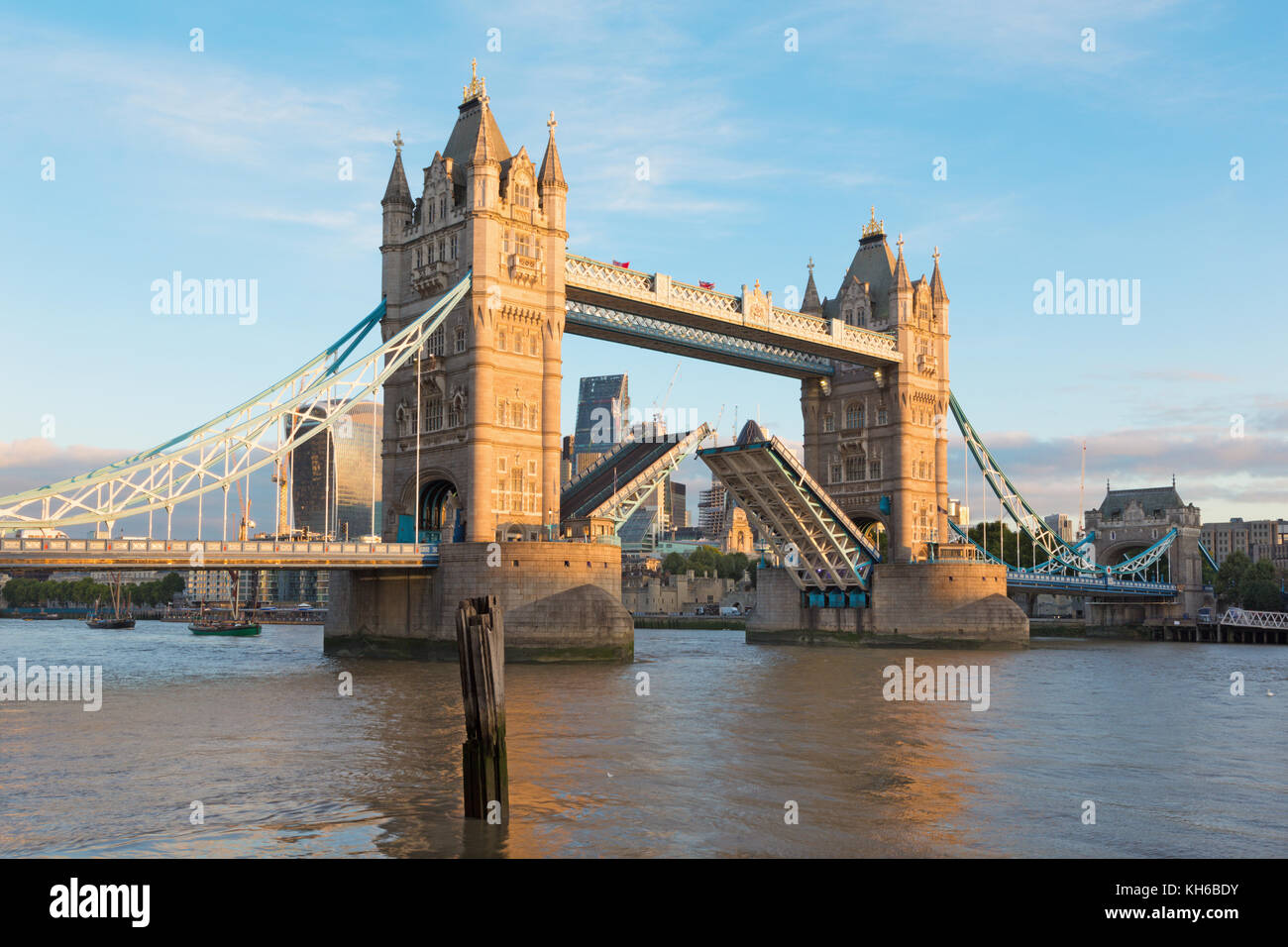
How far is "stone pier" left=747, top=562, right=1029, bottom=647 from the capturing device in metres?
64.6

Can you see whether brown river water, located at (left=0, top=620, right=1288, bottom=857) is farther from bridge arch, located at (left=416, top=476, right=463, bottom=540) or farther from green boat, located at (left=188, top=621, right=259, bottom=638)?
green boat, located at (left=188, top=621, right=259, bottom=638)

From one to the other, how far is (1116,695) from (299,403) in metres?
30.7

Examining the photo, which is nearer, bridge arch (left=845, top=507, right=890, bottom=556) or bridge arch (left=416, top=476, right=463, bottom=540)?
bridge arch (left=416, top=476, right=463, bottom=540)

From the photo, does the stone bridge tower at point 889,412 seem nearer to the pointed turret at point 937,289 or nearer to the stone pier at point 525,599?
the pointed turret at point 937,289

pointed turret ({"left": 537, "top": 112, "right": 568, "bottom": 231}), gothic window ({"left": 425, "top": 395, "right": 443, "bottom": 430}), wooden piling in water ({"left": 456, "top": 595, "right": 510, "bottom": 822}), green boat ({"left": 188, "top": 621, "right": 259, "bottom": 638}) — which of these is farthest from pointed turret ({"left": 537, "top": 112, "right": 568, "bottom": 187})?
green boat ({"left": 188, "top": 621, "right": 259, "bottom": 638})

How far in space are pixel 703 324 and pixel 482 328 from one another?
13.8m

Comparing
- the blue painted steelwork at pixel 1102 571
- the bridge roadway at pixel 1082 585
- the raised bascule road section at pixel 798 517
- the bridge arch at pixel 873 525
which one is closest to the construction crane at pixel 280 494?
the raised bascule road section at pixel 798 517

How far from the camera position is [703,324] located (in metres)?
58.0

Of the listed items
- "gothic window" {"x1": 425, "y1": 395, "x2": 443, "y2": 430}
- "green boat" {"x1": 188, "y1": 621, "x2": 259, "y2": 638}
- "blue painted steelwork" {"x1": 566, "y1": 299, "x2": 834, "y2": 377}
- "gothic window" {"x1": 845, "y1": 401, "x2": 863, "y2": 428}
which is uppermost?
"blue painted steelwork" {"x1": 566, "y1": 299, "x2": 834, "y2": 377}

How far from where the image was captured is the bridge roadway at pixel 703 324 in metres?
53.8

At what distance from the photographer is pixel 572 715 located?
29.5m

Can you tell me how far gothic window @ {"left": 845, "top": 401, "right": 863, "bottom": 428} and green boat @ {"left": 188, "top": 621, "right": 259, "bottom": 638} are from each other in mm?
58114

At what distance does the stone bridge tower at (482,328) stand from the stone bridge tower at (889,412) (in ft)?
86.1

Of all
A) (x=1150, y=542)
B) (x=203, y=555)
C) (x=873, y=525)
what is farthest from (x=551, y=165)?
(x=1150, y=542)
